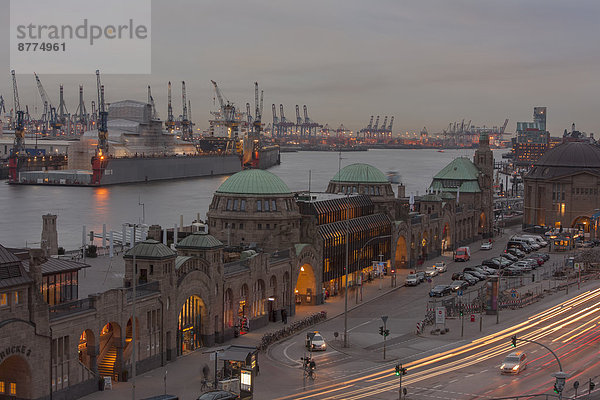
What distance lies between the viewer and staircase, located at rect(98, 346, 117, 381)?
52.0 m

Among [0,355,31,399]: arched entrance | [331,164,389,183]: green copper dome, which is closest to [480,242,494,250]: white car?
[331,164,389,183]: green copper dome

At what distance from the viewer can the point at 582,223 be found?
456 ft

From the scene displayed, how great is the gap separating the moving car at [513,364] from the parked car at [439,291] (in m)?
31.2

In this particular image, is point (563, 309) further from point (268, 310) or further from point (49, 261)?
point (49, 261)

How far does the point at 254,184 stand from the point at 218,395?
126 ft

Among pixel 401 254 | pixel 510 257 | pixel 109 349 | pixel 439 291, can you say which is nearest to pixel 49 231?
pixel 109 349

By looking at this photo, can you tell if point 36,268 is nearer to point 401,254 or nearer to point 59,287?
point 59,287

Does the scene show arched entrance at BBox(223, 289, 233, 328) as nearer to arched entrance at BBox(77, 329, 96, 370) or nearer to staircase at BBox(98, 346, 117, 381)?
staircase at BBox(98, 346, 117, 381)

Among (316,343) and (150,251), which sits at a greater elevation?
(150,251)

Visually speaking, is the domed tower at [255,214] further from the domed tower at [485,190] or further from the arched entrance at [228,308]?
the domed tower at [485,190]

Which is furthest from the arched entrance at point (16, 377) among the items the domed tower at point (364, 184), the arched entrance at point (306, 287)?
the domed tower at point (364, 184)

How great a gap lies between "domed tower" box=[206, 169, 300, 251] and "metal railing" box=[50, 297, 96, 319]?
30.0m

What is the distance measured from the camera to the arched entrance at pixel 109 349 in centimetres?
5184

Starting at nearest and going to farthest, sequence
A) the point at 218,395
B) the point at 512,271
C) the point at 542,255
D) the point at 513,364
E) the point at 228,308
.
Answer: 1. the point at 218,395
2. the point at 513,364
3. the point at 228,308
4. the point at 512,271
5. the point at 542,255
